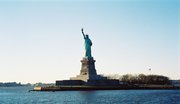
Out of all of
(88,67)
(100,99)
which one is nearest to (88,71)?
(88,67)

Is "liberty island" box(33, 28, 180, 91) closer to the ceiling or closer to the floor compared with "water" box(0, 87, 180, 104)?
Answer: closer to the ceiling

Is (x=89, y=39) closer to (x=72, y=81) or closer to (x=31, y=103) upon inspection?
(x=72, y=81)

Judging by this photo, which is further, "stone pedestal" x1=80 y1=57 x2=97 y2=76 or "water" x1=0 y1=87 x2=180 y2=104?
"stone pedestal" x1=80 y1=57 x2=97 y2=76

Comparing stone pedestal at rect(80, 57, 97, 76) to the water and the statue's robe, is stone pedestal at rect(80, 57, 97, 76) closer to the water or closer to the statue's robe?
the statue's robe

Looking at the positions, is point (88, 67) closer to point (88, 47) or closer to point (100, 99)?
point (88, 47)

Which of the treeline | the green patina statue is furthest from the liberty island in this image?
the treeline

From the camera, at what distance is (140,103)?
4306 cm

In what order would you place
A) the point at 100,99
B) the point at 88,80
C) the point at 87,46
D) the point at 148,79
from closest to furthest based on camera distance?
1. the point at 100,99
2. the point at 88,80
3. the point at 87,46
4. the point at 148,79

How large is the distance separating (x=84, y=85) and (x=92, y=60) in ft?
15.4

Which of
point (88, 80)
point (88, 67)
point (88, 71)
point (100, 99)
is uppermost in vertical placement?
point (88, 67)

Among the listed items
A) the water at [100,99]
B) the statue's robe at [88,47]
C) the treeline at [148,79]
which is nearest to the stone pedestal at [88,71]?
the statue's robe at [88,47]

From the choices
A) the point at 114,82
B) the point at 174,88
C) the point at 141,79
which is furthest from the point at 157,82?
the point at 114,82

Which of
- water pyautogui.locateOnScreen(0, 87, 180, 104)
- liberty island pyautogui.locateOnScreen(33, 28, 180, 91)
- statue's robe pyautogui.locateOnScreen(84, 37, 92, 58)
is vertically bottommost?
water pyautogui.locateOnScreen(0, 87, 180, 104)

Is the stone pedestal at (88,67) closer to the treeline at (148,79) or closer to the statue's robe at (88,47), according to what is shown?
the statue's robe at (88,47)
